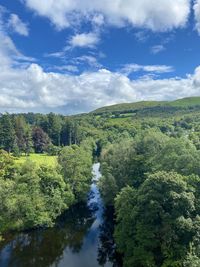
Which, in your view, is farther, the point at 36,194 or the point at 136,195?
the point at 36,194

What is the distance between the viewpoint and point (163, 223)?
1531 inches

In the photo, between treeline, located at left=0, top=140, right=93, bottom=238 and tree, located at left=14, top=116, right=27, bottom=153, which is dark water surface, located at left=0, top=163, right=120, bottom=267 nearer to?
treeline, located at left=0, top=140, right=93, bottom=238

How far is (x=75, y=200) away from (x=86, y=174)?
9.64 meters

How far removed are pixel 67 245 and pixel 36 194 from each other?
12400mm

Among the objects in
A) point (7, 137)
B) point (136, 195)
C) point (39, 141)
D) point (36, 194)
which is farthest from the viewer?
point (39, 141)

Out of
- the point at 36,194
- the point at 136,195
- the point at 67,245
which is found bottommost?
the point at 67,245

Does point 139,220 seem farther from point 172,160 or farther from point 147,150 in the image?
point 147,150

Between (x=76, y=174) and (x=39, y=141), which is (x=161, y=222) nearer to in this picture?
(x=76, y=174)

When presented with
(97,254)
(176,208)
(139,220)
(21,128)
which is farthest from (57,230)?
(21,128)

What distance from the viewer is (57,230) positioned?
60.9 metres

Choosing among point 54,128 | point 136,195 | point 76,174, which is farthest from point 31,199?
point 54,128

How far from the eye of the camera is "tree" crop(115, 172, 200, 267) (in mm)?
37438

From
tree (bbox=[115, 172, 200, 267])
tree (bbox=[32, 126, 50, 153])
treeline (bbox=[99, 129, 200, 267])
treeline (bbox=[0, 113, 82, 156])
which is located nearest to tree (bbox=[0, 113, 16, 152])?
treeline (bbox=[0, 113, 82, 156])

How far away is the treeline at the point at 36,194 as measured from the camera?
193ft
